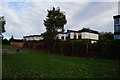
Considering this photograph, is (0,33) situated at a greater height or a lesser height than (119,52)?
greater

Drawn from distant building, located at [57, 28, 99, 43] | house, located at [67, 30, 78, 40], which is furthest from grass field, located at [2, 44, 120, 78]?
house, located at [67, 30, 78, 40]

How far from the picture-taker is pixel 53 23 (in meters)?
36.8

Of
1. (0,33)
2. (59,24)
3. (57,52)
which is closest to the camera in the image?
(57,52)

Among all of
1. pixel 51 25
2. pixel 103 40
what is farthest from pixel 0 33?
pixel 103 40

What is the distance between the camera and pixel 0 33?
206 ft

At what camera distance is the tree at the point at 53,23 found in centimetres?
3628

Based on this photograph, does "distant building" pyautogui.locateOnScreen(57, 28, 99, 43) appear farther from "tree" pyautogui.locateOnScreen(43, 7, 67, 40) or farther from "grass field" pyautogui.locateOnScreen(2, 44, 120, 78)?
"grass field" pyautogui.locateOnScreen(2, 44, 120, 78)

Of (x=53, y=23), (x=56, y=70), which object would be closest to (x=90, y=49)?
(x=56, y=70)

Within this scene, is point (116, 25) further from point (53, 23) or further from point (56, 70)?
point (56, 70)

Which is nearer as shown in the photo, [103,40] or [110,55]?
[110,55]

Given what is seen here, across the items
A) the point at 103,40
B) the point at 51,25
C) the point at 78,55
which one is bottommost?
the point at 78,55

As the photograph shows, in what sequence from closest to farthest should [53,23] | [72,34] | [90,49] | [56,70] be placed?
1. [56,70]
2. [90,49]
3. [53,23]
4. [72,34]

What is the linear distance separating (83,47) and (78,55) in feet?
4.93

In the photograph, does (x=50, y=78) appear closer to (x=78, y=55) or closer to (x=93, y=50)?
(x=93, y=50)
